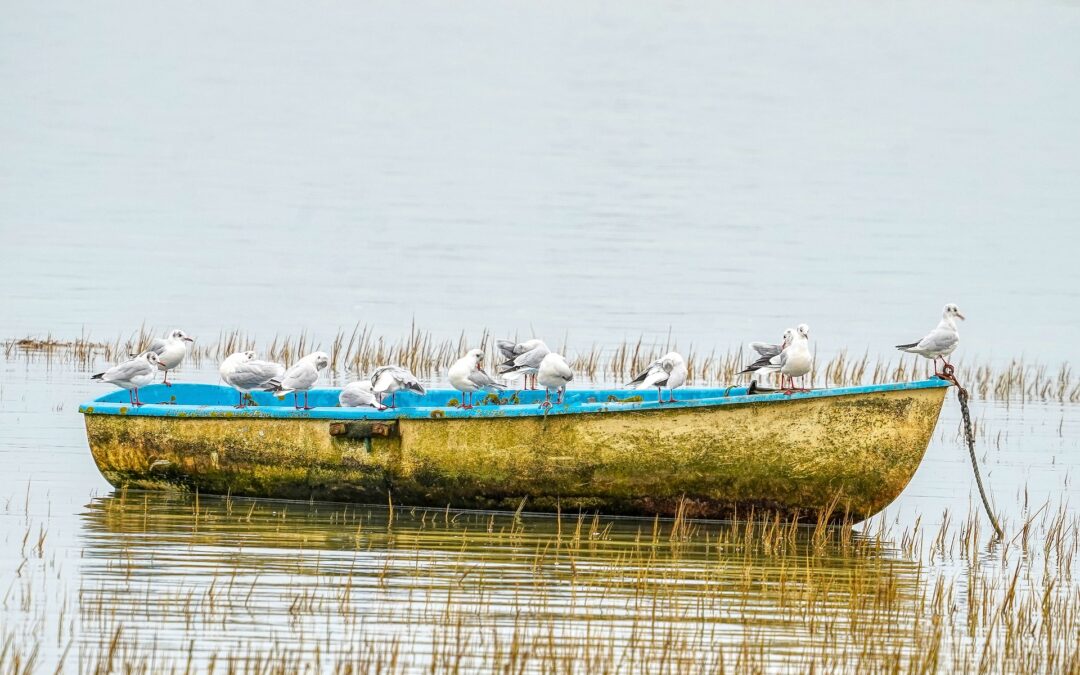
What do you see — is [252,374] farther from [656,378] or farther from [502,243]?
[502,243]

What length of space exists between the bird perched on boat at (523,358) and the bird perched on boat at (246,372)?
1930 mm

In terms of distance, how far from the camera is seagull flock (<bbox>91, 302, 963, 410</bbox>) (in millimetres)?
15086

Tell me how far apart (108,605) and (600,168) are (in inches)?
2883

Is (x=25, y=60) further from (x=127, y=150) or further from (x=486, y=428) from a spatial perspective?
(x=486, y=428)

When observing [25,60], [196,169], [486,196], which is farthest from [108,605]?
[25,60]

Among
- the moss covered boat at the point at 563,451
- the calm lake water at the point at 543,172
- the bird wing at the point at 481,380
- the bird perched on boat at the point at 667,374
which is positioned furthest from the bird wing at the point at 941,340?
A: the calm lake water at the point at 543,172

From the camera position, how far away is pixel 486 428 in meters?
15.3

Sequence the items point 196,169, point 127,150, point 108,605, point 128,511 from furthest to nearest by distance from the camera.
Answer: point 127,150
point 196,169
point 128,511
point 108,605

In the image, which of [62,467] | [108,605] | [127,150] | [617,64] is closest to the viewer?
[108,605]

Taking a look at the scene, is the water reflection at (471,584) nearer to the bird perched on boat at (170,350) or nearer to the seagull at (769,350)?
the seagull at (769,350)

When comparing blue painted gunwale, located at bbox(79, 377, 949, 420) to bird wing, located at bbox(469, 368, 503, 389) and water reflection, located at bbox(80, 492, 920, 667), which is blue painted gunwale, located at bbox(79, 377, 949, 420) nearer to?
bird wing, located at bbox(469, 368, 503, 389)

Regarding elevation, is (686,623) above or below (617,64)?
below

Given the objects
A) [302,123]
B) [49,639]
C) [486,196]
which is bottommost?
[49,639]

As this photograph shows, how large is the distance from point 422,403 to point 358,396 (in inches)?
67.0
